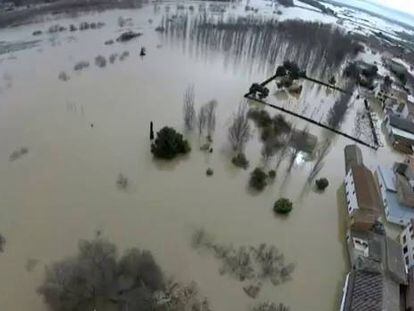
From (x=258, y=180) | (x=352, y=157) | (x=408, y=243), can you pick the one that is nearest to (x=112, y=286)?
(x=258, y=180)

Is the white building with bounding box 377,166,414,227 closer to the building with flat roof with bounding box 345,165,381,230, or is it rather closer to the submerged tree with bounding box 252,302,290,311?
the building with flat roof with bounding box 345,165,381,230

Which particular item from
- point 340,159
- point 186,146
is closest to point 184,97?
point 186,146

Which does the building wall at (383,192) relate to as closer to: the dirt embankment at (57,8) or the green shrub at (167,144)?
the green shrub at (167,144)

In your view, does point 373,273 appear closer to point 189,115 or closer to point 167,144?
point 167,144

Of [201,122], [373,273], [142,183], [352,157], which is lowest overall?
[142,183]

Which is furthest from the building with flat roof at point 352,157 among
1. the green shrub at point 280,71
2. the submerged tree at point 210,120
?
the green shrub at point 280,71
